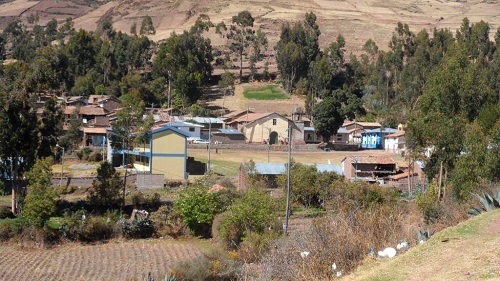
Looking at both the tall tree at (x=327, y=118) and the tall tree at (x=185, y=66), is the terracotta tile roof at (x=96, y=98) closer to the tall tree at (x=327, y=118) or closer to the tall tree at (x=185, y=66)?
the tall tree at (x=185, y=66)

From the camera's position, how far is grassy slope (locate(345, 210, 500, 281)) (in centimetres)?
852

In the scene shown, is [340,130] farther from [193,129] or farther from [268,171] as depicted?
[268,171]

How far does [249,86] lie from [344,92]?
1276 cm

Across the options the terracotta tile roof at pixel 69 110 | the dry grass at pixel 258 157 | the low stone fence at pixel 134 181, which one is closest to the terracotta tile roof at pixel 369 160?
the dry grass at pixel 258 157

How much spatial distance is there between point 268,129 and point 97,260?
32.6m

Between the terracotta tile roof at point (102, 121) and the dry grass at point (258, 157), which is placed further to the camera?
the terracotta tile roof at point (102, 121)

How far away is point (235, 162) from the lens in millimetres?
42750

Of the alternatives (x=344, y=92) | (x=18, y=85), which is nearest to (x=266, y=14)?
(x=344, y=92)

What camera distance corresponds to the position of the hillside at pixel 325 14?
116 metres

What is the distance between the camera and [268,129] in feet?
175

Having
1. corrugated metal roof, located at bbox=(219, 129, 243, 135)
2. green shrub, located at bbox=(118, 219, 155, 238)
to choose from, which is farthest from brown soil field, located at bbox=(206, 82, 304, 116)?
green shrub, located at bbox=(118, 219, 155, 238)

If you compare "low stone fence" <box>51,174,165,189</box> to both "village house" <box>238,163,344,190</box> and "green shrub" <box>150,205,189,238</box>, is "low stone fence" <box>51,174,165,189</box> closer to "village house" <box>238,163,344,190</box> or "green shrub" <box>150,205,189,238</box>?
"village house" <box>238,163,344,190</box>

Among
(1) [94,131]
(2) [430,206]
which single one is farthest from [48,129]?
(2) [430,206]

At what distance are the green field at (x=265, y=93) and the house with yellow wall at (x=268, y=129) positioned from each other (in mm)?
14696
